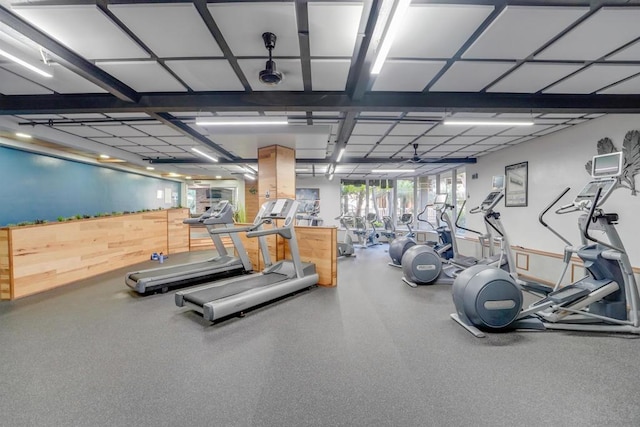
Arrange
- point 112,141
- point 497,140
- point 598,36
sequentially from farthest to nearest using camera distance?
point 112,141
point 497,140
point 598,36

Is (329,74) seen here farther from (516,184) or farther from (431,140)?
(516,184)

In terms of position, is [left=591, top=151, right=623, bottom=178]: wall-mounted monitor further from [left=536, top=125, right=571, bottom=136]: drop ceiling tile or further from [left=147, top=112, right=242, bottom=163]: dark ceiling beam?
[left=147, top=112, right=242, bottom=163]: dark ceiling beam

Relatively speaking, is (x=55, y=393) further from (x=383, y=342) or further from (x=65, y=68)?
(x=65, y=68)

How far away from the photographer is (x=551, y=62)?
2795 mm

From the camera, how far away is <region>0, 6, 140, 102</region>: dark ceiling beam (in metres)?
2.19

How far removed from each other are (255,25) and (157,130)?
3.89 m

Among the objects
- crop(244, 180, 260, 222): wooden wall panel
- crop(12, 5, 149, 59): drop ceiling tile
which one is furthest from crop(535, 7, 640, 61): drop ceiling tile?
crop(244, 180, 260, 222): wooden wall panel

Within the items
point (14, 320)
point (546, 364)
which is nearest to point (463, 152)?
point (546, 364)

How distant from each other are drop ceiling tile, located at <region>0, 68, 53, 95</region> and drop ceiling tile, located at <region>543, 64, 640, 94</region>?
6530mm

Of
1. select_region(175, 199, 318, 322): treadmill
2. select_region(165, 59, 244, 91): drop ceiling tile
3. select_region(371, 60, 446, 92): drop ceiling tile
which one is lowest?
select_region(175, 199, 318, 322): treadmill

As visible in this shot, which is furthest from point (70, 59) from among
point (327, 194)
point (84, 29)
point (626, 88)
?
point (327, 194)

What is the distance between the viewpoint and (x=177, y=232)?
8078 millimetres

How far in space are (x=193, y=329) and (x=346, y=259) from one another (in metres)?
4.84

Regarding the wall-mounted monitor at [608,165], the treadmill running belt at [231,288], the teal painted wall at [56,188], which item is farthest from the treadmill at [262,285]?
the teal painted wall at [56,188]
